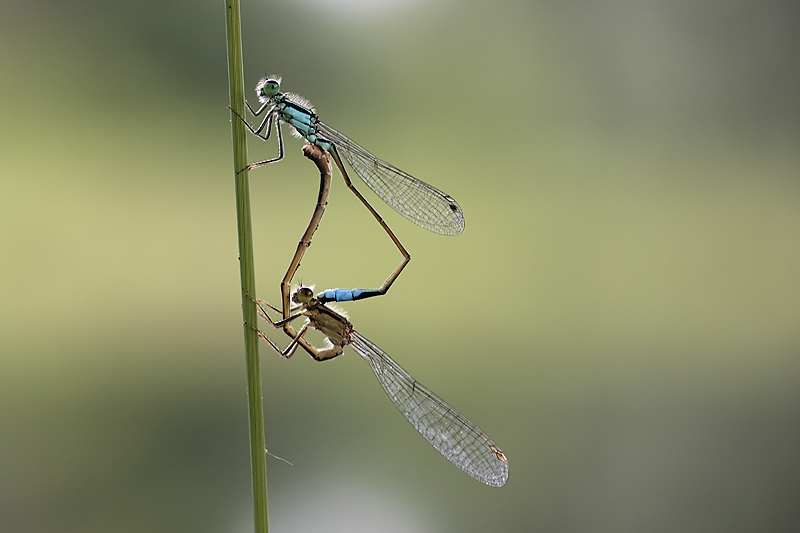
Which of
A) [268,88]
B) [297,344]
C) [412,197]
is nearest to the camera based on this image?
[268,88]

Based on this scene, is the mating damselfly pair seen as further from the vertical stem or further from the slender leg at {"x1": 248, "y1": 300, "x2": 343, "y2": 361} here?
the vertical stem

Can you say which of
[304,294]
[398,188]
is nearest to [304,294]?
[304,294]

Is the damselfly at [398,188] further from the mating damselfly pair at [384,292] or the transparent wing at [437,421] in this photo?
the transparent wing at [437,421]

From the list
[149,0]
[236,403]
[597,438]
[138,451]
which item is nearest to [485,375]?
[597,438]

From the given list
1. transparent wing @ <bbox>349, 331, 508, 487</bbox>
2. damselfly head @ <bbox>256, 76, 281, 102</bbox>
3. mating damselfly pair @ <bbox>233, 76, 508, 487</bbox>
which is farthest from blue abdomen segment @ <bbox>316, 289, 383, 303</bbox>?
damselfly head @ <bbox>256, 76, 281, 102</bbox>

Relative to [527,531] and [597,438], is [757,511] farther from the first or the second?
[527,531]

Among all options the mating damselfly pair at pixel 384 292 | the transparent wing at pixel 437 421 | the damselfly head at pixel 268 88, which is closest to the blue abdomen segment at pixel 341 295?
the mating damselfly pair at pixel 384 292

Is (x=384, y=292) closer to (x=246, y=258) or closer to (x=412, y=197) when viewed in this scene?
(x=412, y=197)
